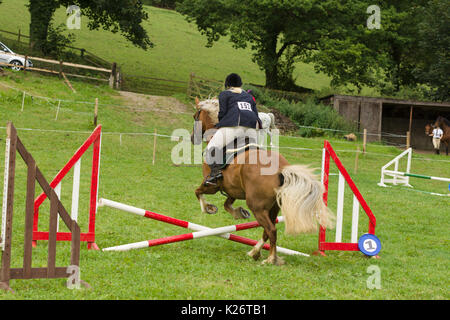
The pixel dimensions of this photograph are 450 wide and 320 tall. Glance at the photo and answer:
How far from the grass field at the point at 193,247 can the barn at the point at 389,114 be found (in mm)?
9370

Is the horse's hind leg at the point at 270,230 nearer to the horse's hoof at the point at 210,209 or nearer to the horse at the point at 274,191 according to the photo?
the horse at the point at 274,191

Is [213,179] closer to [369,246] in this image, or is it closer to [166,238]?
[166,238]

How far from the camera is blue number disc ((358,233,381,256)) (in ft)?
23.9

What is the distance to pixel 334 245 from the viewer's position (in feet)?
23.9

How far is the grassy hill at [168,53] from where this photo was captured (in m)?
41.2

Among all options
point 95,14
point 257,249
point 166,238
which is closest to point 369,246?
point 257,249

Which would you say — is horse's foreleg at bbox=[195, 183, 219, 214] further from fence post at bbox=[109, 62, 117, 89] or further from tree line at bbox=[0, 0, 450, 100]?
tree line at bbox=[0, 0, 450, 100]

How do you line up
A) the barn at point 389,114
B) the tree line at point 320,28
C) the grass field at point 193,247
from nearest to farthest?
the grass field at point 193,247
the barn at point 389,114
the tree line at point 320,28

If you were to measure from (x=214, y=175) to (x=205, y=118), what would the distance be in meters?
1.12

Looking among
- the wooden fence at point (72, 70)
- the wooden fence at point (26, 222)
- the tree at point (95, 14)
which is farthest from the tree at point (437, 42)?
the wooden fence at point (26, 222)

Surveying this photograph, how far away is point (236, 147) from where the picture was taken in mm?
7039

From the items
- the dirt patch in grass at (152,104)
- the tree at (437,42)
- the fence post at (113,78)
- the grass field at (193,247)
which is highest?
the tree at (437,42)

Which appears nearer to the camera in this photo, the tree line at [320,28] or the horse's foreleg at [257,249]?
the horse's foreleg at [257,249]
